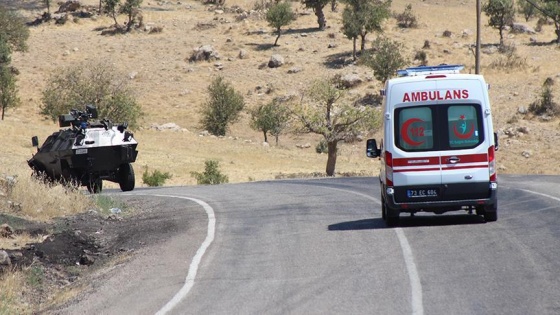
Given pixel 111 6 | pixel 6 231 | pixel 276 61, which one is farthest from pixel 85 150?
pixel 111 6

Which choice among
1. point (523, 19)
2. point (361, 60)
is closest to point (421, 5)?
point (523, 19)

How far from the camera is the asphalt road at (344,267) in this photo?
10.6m

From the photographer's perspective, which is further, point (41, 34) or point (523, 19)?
point (523, 19)

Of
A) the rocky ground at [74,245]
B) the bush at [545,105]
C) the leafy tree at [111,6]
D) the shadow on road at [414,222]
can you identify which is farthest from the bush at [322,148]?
the shadow on road at [414,222]

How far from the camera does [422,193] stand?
16.3 meters

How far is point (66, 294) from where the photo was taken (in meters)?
12.7

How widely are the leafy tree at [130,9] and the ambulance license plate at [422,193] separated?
7526cm

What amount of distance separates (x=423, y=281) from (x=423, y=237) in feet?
12.4

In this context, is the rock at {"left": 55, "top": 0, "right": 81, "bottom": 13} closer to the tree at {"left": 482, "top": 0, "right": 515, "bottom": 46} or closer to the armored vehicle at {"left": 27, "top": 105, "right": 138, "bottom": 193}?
the tree at {"left": 482, "top": 0, "right": 515, "bottom": 46}

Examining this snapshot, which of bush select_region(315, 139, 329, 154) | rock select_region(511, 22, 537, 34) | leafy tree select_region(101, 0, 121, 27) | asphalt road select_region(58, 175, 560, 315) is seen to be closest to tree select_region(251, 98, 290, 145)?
bush select_region(315, 139, 329, 154)

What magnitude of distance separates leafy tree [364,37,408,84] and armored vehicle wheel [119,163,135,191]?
39770 millimetres

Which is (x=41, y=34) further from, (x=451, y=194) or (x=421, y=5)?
(x=451, y=194)

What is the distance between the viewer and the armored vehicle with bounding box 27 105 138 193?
90.8 feet

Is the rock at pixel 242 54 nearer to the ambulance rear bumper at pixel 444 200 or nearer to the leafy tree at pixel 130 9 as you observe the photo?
the leafy tree at pixel 130 9
